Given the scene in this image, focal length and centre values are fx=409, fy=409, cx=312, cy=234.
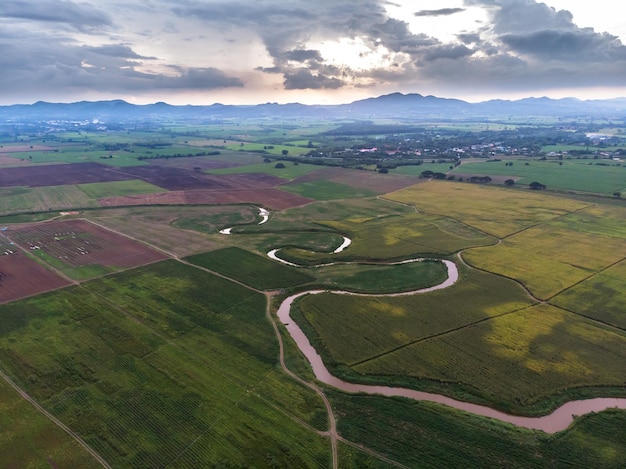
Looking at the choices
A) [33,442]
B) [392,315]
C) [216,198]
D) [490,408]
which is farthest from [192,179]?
[490,408]

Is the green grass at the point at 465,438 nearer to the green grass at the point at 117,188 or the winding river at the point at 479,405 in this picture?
the winding river at the point at 479,405

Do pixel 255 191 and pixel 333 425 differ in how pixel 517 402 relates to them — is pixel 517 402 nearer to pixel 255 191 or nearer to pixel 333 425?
pixel 333 425

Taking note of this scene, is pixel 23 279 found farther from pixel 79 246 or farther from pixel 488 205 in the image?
pixel 488 205

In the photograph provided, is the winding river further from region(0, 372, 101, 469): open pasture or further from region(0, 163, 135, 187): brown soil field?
region(0, 163, 135, 187): brown soil field

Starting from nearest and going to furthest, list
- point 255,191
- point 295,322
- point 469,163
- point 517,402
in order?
point 517,402
point 295,322
point 255,191
point 469,163

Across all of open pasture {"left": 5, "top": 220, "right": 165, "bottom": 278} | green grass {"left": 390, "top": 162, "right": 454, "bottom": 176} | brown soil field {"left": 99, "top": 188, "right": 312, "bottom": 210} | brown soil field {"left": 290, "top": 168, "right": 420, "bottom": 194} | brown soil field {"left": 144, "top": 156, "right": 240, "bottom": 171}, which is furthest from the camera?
brown soil field {"left": 144, "top": 156, "right": 240, "bottom": 171}

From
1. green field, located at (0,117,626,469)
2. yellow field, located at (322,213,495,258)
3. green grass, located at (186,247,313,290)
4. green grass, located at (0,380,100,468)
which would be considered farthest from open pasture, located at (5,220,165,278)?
yellow field, located at (322,213,495,258)

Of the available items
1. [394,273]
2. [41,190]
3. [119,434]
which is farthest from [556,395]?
[41,190]
